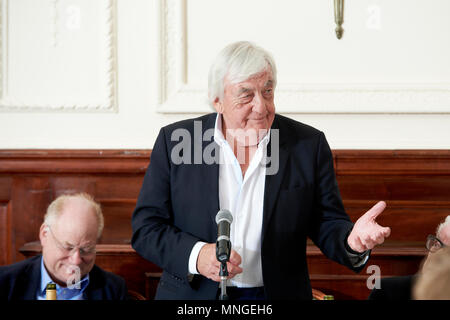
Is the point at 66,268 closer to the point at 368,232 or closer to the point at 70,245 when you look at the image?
the point at 70,245

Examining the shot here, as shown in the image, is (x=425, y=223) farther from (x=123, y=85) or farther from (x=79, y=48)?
(x=79, y=48)

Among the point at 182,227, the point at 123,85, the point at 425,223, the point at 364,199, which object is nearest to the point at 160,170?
the point at 182,227

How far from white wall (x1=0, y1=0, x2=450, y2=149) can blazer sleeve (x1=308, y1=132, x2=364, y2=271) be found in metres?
1.14

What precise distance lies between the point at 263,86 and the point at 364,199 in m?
1.48

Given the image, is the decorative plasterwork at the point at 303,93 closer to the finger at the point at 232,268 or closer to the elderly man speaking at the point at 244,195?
the elderly man speaking at the point at 244,195

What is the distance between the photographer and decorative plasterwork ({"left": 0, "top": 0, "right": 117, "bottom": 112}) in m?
3.29

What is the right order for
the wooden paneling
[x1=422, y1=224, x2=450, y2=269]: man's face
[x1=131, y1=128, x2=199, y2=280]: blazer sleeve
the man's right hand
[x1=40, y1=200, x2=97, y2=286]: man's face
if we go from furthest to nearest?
1. the wooden paneling
2. [x1=422, y1=224, x2=450, y2=269]: man's face
3. [x1=40, y1=200, x2=97, y2=286]: man's face
4. [x1=131, y1=128, x2=199, y2=280]: blazer sleeve
5. the man's right hand

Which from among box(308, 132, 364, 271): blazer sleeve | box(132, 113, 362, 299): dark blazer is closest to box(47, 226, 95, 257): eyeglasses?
box(132, 113, 362, 299): dark blazer

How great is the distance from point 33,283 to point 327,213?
1.26 m

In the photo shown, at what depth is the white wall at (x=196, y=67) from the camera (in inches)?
127

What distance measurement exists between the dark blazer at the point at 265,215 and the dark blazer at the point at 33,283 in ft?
1.41

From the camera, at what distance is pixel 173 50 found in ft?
10.8

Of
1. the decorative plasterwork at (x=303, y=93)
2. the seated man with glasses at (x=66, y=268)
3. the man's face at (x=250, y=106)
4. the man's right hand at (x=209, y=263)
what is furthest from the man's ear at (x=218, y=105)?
the decorative plasterwork at (x=303, y=93)

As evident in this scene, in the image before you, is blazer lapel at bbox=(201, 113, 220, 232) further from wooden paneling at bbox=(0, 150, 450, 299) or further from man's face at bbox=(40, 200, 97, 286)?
wooden paneling at bbox=(0, 150, 450, 299)
